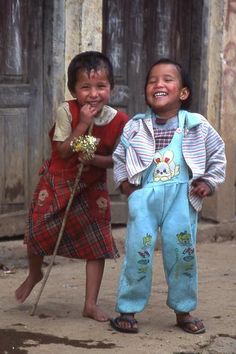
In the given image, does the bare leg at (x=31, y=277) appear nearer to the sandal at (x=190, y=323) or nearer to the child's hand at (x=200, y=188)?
the sandal at (x=190, y=323)

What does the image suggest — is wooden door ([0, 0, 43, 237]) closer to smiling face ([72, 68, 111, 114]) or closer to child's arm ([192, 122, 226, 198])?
smiling face ([72, 68, 111, 114])

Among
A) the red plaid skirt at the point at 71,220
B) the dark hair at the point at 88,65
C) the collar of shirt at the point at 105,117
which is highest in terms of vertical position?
the dark hair at the point at 88,65

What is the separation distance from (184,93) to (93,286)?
1.18m

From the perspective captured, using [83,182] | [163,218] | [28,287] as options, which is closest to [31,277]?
[28,287]

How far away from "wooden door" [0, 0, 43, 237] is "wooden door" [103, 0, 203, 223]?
0.71 meters

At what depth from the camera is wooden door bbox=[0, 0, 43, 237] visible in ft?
20.5

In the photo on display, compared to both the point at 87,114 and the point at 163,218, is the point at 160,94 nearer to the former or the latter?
the point at 87,114

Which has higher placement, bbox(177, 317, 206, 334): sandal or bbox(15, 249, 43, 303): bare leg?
bbox(15, 249, 43, 303): bare leg

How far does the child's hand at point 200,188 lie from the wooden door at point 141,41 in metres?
2.66

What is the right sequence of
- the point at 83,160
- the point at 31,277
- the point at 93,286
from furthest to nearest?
the point at 31,277
the point at 93,286
the point at 83,160

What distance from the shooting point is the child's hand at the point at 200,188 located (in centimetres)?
437

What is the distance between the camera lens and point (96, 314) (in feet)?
15.6

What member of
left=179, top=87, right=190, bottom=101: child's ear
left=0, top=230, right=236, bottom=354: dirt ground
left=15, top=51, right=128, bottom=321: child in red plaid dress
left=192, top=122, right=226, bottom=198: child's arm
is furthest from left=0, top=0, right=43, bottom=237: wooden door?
left=192, top=122, right=226, bottom=198: child's arm

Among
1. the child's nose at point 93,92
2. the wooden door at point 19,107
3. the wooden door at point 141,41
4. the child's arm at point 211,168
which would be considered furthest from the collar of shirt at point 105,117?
the wooden door at point 141,41
